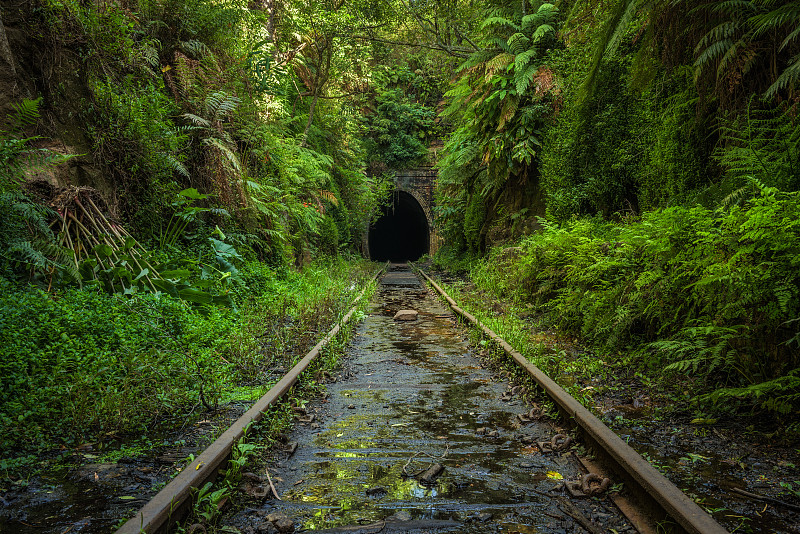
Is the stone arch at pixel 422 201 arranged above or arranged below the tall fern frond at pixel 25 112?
below

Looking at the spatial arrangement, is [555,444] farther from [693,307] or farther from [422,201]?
[422,201]

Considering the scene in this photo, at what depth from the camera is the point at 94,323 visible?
436 centimetres

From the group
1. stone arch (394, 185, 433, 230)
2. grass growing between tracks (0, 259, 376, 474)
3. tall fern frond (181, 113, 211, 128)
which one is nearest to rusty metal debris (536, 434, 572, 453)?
grass growing between tracks (0, 259, 376, 474)

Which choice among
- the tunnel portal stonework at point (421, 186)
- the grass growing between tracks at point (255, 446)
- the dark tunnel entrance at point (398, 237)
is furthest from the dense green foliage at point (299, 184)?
the dark tunnel entrance at point (398, 237)

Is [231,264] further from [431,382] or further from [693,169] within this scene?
[693,169]

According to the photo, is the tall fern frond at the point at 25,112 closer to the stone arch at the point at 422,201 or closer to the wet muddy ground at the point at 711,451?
the wet muddy ground at the point at 711,451

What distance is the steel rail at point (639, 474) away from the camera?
2.06 metres

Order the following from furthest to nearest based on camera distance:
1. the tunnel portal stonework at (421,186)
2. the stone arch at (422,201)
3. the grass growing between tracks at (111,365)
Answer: the stone arch at (422,201) → the tunnel portal stonework at (421,186) → the grass growing between tracks at (111,365)

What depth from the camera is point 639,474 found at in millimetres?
2504

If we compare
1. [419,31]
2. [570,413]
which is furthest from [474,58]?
[570,413]

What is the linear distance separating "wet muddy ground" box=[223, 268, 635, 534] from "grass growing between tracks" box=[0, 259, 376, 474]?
98 centimetres

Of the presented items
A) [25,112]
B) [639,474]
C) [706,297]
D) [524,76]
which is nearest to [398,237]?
[524,76]

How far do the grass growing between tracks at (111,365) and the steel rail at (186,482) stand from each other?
2.12 ft

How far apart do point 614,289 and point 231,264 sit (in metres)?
5.69
